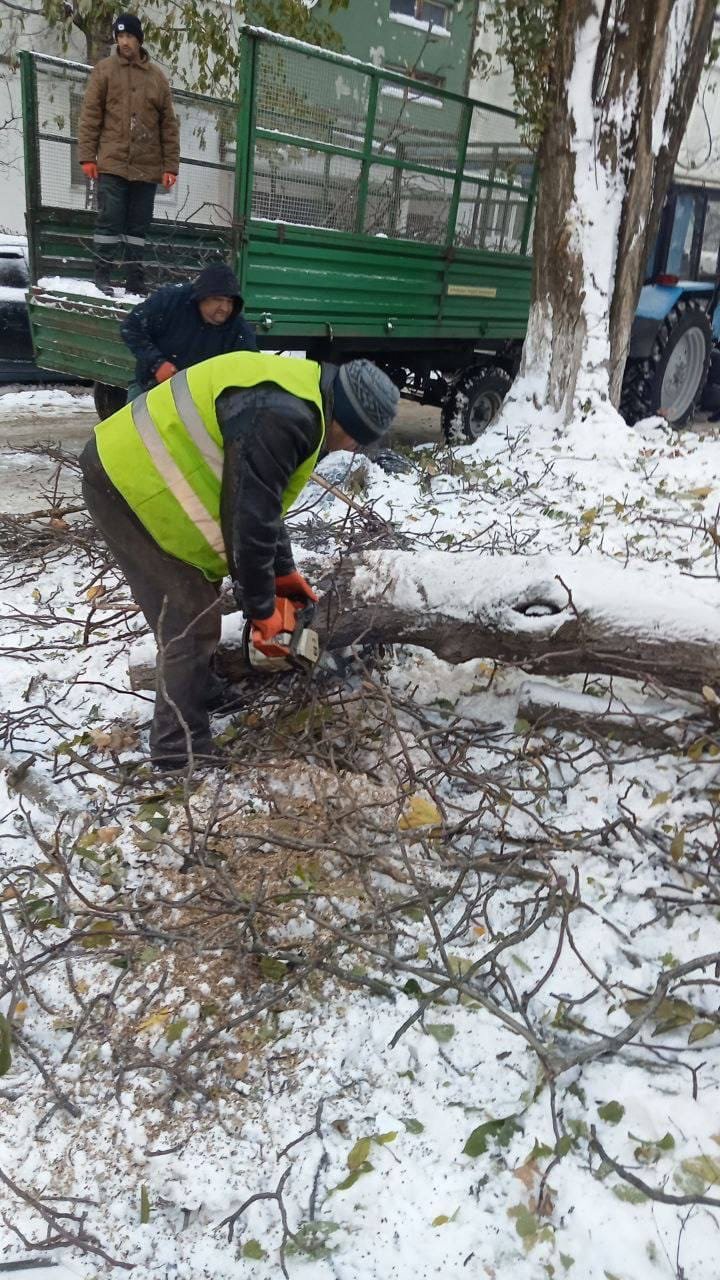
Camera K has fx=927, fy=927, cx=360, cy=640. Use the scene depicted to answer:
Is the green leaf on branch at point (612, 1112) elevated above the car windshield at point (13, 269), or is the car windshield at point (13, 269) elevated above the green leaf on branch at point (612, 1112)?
the car windshield at point (13, 269)

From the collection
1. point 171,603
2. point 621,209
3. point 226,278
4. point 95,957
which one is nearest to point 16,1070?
point 95,957

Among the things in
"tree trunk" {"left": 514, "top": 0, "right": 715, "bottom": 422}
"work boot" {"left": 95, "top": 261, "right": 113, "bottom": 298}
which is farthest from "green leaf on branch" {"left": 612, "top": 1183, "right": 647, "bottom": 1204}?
"work boot" {"left": 95, "top": 261, "right": 113, "bottom": 298}

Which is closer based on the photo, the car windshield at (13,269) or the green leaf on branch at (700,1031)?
the green leaf on branch at (700,1031)

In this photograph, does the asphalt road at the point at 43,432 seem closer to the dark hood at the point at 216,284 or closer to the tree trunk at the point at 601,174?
the dark hood at the point at 216,284

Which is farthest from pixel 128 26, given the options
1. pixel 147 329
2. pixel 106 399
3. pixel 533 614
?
pixel 533 614

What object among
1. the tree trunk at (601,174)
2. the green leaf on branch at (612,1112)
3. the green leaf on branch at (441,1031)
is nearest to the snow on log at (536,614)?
the green leaf on branch at (441,1031)

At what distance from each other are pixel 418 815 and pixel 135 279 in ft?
17.1

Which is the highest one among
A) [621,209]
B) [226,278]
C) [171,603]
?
[621,209]

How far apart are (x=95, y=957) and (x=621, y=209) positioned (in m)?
6.17

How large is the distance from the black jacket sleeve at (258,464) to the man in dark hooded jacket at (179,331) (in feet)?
7.22

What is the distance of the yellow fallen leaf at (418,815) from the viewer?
2818mm

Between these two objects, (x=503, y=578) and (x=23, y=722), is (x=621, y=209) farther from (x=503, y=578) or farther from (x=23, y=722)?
(x=23, y=722)

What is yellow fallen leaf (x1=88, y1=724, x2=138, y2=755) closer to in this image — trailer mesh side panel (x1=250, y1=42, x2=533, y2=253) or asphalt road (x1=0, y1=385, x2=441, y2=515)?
asphalt road (x1=0, y1=385, x2=441, y2=515)

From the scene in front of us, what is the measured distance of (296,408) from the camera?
8.30 feet
